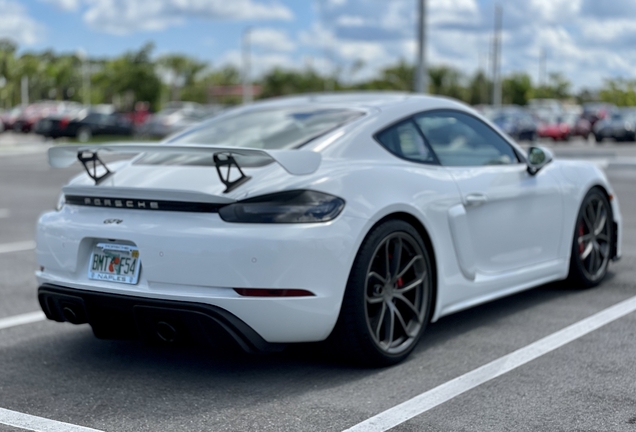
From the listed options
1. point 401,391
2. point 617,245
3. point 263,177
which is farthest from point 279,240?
point 617,245

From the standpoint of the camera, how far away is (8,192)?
52.2ft

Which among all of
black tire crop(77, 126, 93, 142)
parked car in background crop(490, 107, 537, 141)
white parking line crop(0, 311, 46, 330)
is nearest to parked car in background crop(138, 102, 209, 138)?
black tire crop(77, 126, 93, 142)

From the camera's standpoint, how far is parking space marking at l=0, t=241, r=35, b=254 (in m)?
8.77

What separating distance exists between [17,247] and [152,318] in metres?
5.34

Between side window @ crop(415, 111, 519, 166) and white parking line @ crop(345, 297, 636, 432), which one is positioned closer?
white parking line @ crop(345, 297, 636, 432)

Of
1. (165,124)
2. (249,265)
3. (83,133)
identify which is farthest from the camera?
(165,124)

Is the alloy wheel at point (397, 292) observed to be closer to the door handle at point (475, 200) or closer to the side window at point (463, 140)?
the door handle at point (475, 200)

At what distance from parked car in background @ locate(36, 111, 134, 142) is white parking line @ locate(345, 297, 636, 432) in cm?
3679

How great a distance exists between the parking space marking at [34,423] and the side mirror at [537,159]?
3265 mm

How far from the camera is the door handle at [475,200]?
16.5 feet

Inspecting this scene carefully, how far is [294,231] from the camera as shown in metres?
4.03

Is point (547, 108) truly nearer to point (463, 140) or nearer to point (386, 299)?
point (463, 140)

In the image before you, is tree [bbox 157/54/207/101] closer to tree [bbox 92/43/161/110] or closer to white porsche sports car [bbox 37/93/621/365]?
tree [bbox 92/43/161/110]

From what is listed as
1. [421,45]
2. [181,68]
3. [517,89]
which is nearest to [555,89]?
[517,89]
